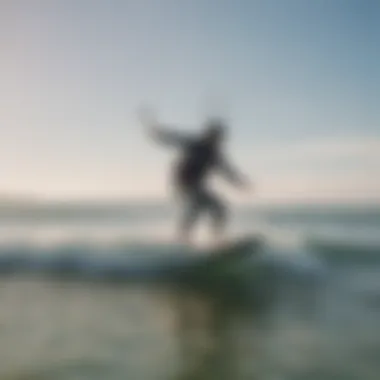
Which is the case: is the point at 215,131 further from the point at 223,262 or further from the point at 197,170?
the point at 223,262

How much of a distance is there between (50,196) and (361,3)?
1.00 meters

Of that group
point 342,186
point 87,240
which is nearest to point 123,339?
point 87,240

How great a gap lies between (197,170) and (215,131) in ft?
0.38

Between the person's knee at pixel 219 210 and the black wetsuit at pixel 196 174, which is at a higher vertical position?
the black wetsuit at pixel 196 174

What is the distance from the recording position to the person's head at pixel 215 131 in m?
1.88

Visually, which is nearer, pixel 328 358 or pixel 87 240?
pixel 328 358

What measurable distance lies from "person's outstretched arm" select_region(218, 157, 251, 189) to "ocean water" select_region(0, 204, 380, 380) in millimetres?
71

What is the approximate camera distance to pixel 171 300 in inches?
75.0

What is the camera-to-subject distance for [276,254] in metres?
1.94

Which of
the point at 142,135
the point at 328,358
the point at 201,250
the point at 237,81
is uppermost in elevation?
the point at 237,81

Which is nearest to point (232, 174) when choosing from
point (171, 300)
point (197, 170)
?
point (197, 170)

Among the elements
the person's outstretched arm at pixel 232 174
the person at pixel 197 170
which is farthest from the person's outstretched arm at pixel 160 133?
the person's outstretched arm at pixel 232 174

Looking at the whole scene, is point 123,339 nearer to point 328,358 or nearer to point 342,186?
point 328,358

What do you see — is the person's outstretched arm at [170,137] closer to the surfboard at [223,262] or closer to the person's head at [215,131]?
the person's head at [215,131]
